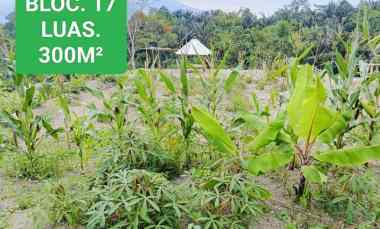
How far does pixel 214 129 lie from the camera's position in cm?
212

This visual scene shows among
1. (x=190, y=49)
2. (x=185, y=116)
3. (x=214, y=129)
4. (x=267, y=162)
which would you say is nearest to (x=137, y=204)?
(x=214, y=129)

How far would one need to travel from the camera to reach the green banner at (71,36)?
9.00 feet

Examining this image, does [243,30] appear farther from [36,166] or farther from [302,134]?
[302,134]

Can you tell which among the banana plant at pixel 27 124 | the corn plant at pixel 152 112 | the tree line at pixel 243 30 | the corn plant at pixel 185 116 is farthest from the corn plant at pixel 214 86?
the tree line at pixel 243 30

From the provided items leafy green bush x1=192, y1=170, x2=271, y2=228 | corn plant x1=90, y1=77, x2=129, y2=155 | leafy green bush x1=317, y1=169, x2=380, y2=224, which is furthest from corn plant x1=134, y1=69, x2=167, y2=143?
leafy green bush x1=317, y1=169, x2=380, y2=224

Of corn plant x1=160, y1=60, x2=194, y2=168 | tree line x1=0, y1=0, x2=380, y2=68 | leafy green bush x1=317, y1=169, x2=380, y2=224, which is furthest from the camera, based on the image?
tree line x1=0, y1=0, x2=380, y2=68

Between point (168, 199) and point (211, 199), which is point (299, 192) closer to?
point (211, 199)

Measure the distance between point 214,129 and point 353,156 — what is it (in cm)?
69

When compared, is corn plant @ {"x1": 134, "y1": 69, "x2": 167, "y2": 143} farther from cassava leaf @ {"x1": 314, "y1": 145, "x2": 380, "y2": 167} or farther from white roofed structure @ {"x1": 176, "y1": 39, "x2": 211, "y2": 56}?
cassava leaf @ {"x1": 314, "y1": 145, "x2": 380, "y2": 167}

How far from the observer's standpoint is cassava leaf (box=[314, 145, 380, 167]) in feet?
6.23

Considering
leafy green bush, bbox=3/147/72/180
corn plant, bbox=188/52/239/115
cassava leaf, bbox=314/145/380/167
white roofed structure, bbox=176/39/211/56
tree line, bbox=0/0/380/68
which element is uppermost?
tree line, bbox=0/0/380/68

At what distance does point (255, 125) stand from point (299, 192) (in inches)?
17.8

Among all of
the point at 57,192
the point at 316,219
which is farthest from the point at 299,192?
Answer: the point at 57,192

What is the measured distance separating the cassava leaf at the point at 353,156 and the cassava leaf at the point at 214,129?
1.52 ft
